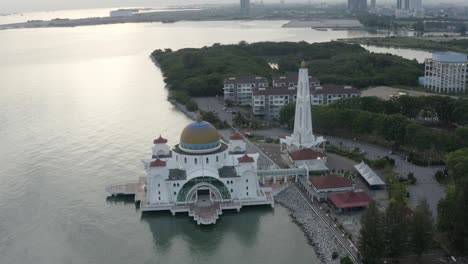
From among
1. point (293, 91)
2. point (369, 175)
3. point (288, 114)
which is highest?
point (293, 91)

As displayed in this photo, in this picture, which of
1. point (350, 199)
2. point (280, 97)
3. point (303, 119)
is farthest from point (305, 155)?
point (280, 97)

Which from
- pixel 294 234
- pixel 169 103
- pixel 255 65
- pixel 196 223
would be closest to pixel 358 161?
pixel 294 234

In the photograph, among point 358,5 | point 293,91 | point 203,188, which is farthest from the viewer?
point 358,5

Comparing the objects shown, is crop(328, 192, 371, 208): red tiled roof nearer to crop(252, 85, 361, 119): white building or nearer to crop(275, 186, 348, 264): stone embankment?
crop(275, 186, 348, 264): stone embankment

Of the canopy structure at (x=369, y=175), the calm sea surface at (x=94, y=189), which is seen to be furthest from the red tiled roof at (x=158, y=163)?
the canopy structure at (x=369, y=175)

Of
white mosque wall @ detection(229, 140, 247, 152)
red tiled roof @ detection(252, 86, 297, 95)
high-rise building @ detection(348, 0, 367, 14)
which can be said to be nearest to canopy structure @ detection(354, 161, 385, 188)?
white mosque wall @ detection(229, 140, 247, 152)

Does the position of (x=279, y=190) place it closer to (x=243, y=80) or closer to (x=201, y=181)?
(x=201, y=181)
